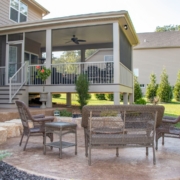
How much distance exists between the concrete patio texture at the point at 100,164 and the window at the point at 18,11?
980 centimetres

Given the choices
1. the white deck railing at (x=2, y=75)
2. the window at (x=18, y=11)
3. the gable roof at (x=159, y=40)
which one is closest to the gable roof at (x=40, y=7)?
the window at (x=18, y=11)

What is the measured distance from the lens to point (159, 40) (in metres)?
26.0

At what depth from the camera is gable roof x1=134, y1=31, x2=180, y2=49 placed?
2511cm

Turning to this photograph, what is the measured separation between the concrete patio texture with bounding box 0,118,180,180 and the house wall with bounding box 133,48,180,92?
842 inches

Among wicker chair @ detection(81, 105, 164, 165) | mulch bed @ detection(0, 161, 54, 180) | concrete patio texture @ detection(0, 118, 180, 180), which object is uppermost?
wicker chair @ detection(81, 105, 164, 165)

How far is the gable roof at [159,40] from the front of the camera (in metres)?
25.1

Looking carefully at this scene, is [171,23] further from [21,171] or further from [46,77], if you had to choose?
[21,171]

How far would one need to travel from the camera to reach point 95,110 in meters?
3.39

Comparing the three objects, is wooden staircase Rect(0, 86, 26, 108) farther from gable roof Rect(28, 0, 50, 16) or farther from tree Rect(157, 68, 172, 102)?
tree Rect(157, 68, 172, 102)

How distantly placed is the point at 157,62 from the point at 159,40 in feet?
9.10

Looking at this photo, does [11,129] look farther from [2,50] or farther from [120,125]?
[2,50]

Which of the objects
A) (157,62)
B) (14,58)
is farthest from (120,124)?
(157,62)

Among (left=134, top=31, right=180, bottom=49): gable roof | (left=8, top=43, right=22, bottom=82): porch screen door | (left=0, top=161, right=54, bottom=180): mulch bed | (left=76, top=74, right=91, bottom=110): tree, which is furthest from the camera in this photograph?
(left=134, top=31, right=180, bottom=49): gable roof

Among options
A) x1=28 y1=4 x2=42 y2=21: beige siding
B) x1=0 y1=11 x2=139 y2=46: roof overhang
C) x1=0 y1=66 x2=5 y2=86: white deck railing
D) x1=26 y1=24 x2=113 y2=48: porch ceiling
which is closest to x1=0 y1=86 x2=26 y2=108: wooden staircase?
x1=0 y1=66 x2=5 y2=86: white deck railing
